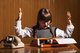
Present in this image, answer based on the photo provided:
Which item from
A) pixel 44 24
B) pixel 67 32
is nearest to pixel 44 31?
pixel 44 24

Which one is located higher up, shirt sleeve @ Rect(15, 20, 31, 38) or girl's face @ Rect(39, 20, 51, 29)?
girl's face @ Rect(39, 20, 51, 29)

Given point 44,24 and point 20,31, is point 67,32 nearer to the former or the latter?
point 44,24

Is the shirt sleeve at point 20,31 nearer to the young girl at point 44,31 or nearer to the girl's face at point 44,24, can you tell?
the young girl at point 44,31

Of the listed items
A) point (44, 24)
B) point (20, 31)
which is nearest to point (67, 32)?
point (44, 24)

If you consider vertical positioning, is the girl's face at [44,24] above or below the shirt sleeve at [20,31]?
above

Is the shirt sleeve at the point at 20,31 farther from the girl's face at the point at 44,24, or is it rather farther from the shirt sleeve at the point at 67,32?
the shirt sleeve at the point at 67,32

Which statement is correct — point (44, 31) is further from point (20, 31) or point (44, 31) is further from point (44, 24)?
point (20, 31)

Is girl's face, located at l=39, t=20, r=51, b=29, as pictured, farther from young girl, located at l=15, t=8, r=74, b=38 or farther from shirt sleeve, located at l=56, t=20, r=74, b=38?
shirt sleeve, located at l=56, t=20, r=74, b=38

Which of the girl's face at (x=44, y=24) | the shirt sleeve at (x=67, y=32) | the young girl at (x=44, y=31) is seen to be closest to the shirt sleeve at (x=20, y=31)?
the young girl at (x=44, y=31)

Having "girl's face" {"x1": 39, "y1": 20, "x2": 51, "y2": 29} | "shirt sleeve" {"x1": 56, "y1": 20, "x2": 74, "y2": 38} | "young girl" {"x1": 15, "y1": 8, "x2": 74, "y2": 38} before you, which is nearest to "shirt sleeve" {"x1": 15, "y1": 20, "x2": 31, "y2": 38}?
"young girl" {"x1": 15, "y1": 8, "x2": 74, "y2": 38}

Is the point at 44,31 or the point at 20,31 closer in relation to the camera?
the point at 20,31

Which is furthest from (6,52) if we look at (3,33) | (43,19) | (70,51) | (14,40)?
(3,33)

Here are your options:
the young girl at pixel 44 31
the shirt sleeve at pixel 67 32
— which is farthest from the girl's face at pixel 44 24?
the shirt sleeve at pixel 67 32

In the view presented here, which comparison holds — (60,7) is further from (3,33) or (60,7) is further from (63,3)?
(3,33)
